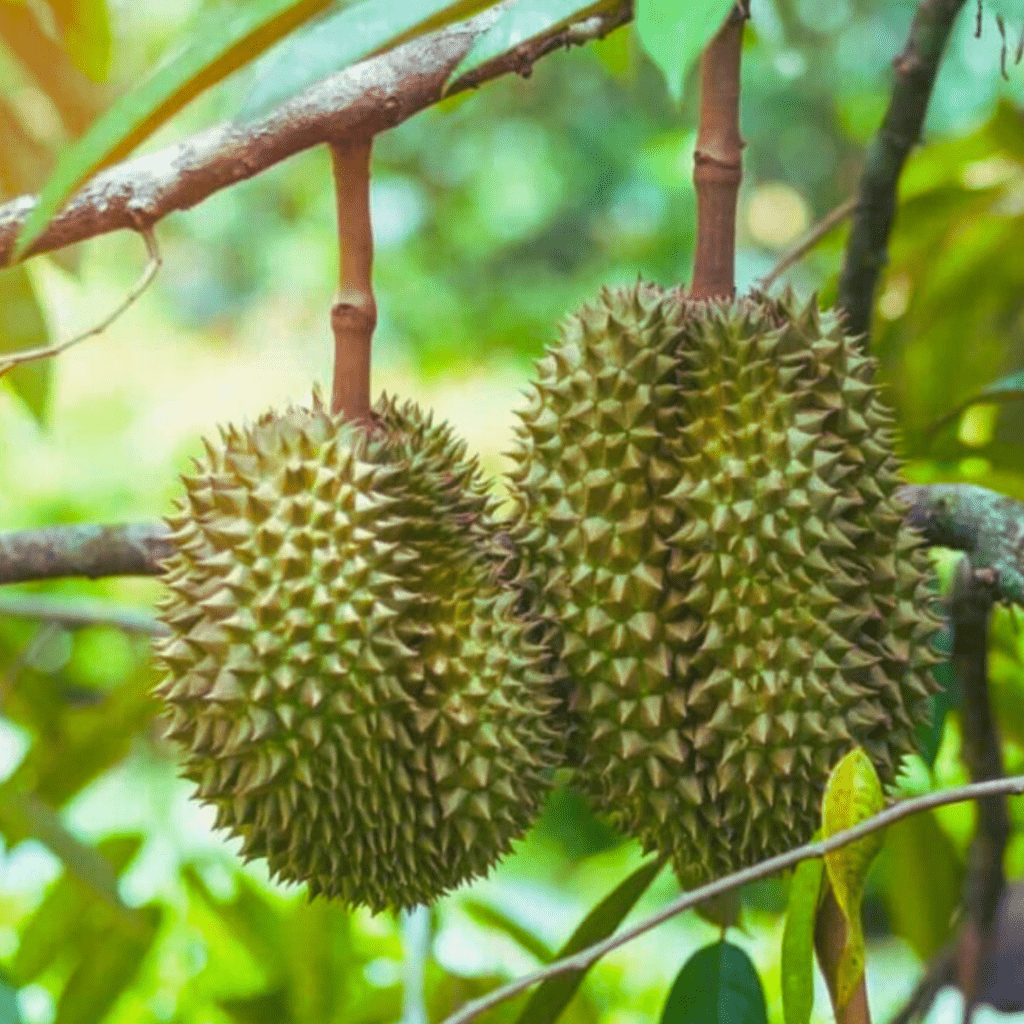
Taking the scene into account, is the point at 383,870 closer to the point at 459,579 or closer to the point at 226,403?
the point at 459,579

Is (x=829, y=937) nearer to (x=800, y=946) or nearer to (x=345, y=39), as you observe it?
(x=800, y=946)

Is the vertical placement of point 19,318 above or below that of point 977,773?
above

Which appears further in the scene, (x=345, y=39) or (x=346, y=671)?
(x=346, y=671)

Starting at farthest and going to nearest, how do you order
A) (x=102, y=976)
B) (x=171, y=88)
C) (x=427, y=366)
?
(x=427, y=366) → (x=102, y=976) → (x=171, y=88)

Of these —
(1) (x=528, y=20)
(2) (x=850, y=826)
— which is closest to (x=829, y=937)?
(2) (x=850, y=826)

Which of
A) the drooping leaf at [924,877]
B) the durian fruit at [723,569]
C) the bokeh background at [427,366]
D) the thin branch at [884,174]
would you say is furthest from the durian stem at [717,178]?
the drooping leaf at [924,877]

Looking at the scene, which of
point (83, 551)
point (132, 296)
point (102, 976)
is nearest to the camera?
point (132, 296)

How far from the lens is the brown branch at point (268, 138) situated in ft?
2.86

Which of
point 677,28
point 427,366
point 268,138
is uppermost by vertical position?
point 427,366

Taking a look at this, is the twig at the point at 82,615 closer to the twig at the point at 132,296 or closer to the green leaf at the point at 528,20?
the twig at the point at 132,296

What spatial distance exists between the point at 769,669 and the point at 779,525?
82 mm

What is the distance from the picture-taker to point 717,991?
3.27 ft

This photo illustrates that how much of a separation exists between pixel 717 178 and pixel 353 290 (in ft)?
0.80

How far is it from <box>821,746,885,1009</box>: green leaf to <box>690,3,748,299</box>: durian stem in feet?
1.19
